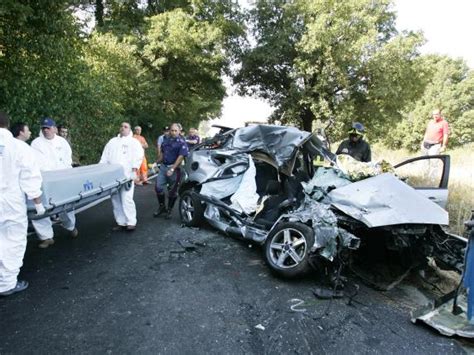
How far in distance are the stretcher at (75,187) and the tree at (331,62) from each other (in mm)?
17634

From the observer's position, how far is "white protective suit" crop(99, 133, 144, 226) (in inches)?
235

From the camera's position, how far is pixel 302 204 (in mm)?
4422

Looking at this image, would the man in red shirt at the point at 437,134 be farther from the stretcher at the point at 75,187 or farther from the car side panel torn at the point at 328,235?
the stretcher at the point at 75,187

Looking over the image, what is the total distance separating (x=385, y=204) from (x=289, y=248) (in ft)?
3.73

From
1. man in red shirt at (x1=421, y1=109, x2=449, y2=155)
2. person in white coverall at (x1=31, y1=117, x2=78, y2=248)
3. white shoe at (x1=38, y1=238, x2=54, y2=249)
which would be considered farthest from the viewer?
man in red shirt at (x1=421, y1=109, x2=449, y2=155)

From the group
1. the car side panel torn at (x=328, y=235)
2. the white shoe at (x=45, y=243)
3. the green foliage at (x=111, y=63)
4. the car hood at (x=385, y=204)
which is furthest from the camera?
the green foliage at (x=111, y=63)

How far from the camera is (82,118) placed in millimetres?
11570

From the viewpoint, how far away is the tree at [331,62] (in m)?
20.5

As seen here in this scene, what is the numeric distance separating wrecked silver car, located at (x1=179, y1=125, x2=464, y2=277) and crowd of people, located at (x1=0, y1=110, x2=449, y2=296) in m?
0.83

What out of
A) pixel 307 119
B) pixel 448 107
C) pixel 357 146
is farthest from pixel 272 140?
pixel 448 107

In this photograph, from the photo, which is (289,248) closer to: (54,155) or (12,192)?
(12,192)

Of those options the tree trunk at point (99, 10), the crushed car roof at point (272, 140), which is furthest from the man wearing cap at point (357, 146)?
the tree trunk at point (99, 10)

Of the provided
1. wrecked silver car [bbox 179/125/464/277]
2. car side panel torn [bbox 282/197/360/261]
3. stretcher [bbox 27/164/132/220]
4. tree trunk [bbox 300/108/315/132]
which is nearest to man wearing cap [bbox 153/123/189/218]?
wrecked silver car [bbox 179/125/464/277]

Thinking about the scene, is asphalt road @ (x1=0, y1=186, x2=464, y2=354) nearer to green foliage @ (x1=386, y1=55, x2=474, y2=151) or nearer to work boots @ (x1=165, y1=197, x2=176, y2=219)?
work boots @ (x1=165, y1=197, x2=176, y2=219)
